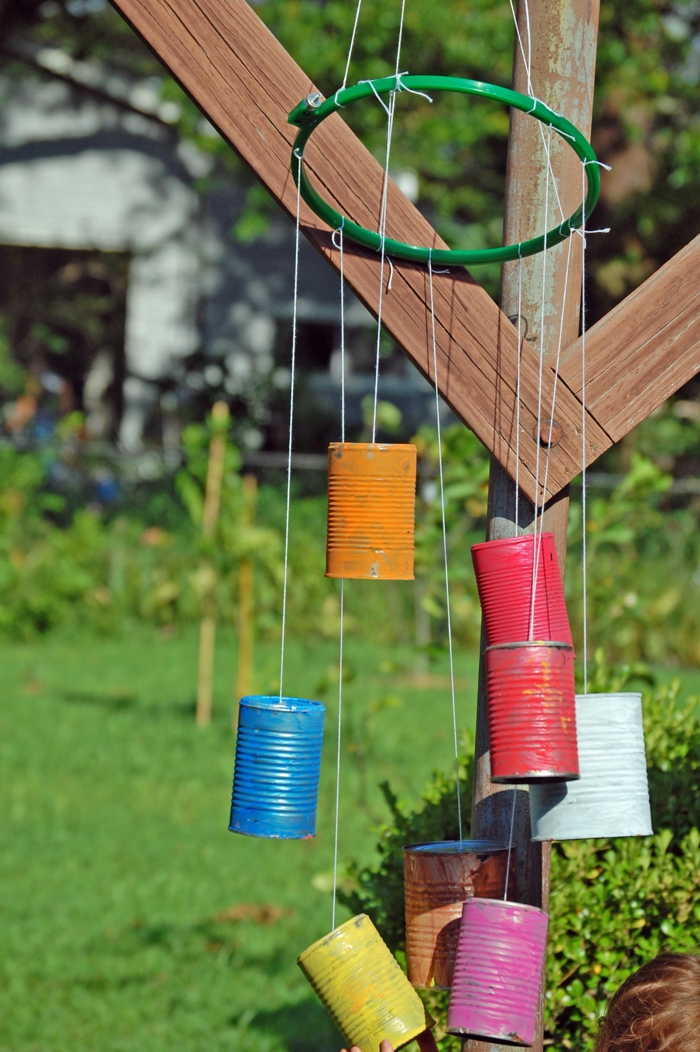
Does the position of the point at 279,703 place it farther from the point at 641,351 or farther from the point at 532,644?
the point at 641,351

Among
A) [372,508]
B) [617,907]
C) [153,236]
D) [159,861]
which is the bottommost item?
[159,861]

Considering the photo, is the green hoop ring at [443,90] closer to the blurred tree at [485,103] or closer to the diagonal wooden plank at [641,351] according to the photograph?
the diagonal wooden plank at [641,351]

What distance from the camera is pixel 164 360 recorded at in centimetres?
1698

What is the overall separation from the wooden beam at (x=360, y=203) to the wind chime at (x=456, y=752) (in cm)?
3

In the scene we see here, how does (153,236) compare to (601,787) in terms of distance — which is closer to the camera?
(601,787)

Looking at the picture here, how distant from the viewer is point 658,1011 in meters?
1.79

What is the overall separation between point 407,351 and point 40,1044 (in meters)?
2.66

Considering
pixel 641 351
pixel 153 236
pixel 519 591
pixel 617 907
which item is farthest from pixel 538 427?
pixel 153 236

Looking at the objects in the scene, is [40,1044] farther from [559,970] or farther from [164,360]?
[164,360]

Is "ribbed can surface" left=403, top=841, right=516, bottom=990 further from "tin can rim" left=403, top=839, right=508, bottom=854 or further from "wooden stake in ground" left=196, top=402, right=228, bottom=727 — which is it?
"wooden stake in ground" left=196, top=402, right=228, bottom=727

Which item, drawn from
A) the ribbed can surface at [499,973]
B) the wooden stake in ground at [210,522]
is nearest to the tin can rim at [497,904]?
the ribbed can surface at [499,973]

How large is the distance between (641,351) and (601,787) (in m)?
0.71

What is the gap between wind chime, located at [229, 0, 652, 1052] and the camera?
1.65 meters

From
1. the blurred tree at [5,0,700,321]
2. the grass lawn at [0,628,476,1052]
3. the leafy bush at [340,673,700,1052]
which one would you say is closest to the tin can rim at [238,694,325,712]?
the leafy bush at [340,673,700,1052]
